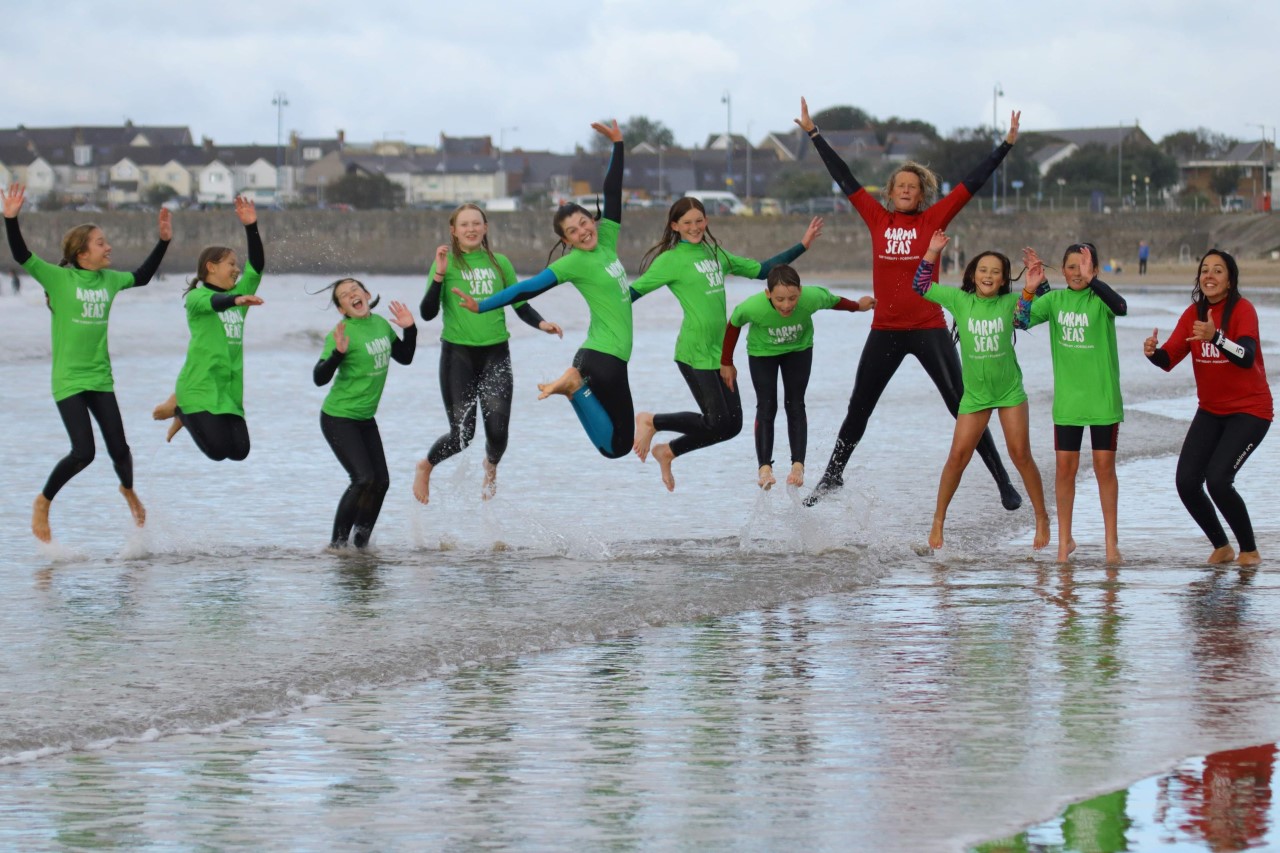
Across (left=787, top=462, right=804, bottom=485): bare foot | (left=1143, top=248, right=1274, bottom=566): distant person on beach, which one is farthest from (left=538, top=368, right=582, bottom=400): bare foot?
(left=1143, top=248, right=1274, bottom=566): distant person on beach

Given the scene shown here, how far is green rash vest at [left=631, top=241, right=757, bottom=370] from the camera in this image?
30.8ft

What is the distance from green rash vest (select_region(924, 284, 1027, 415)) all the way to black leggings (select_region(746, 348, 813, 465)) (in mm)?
1091

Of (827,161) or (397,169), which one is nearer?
(827,161)

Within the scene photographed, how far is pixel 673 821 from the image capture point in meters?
4.57

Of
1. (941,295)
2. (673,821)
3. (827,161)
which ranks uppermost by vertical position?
(827,161)

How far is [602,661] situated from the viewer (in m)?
6.59

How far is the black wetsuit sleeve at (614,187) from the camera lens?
29.9 ft

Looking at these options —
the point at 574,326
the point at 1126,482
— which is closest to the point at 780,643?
the point at 1126,482

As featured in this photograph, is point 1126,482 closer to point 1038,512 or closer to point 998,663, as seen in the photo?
point 1038,512

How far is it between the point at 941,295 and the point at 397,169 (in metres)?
146

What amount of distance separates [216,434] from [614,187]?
248cm

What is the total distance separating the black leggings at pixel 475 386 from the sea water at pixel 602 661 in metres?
0.57

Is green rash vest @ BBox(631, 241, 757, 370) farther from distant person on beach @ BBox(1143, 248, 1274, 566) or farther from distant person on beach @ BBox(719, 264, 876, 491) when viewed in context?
distant person on beach @ BBox(1143, 248, 1274, 566)

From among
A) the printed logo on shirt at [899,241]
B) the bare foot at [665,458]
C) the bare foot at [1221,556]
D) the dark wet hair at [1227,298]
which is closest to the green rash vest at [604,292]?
the bare foot at [665,458]
